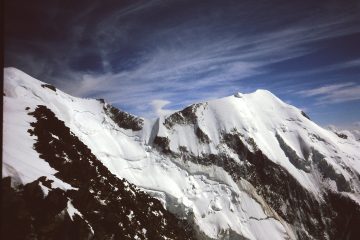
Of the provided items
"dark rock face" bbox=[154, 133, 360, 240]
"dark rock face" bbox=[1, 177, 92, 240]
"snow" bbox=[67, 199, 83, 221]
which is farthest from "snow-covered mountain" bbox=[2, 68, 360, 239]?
"dark rock face" bbox=[1, 177, 92, 240]

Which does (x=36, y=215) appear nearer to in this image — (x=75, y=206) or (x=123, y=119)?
(x=75, y=206)

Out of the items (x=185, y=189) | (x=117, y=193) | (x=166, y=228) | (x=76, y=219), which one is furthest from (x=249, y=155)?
(x=76, y=219)

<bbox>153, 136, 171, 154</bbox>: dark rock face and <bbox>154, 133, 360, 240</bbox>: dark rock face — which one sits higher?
<bbox>153, 136, 171, 154</bbox>: dark rock face

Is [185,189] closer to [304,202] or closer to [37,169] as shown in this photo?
[304,202]

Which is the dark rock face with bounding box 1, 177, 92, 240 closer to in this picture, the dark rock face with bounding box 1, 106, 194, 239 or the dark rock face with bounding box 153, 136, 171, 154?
the dark rock face with bounding box 1, 106, 194, 239

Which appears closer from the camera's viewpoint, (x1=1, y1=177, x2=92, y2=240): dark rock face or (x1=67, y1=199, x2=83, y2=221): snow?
(x1=1, y1=177, x2=92, y2=240): dark rock face
